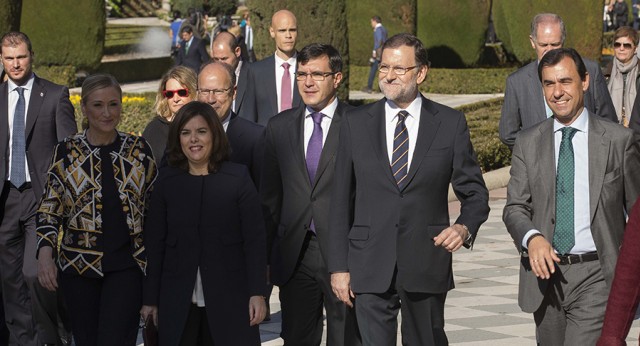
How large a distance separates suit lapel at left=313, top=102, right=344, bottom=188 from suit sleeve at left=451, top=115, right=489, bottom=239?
735 mm

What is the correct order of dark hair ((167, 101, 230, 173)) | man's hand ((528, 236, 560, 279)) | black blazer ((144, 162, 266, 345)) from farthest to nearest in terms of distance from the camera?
dark hair ((167, 101, 230, 173)) → black blazer ((144, 162, 266, 345)) → man's hand ((528, 236, 560, 279))

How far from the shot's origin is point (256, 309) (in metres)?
5.93

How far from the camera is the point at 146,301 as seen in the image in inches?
232

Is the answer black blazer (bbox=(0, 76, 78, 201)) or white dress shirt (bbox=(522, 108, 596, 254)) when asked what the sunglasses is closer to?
black blazer (bbox=(0, 76, 78, 201))

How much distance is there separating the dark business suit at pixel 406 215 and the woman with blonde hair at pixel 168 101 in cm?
152

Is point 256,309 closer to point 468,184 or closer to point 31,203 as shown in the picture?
point 468,184

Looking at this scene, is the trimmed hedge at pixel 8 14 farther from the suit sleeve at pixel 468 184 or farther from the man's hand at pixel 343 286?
the suit sleeve at pixel 468 184

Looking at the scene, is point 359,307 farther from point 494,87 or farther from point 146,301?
point 494,87

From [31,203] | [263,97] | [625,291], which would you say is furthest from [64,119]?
[625,291]

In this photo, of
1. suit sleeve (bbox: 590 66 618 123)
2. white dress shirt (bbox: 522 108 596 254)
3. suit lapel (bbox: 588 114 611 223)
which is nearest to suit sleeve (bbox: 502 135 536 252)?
white dress shirt (bbox: 522 108 596 254)

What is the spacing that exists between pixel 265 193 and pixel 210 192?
84 cm

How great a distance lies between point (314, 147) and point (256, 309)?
1.07 meters

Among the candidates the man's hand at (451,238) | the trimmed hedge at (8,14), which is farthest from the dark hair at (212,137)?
the trimmed hedge at (8,14)

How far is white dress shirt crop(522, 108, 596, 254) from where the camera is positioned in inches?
222
